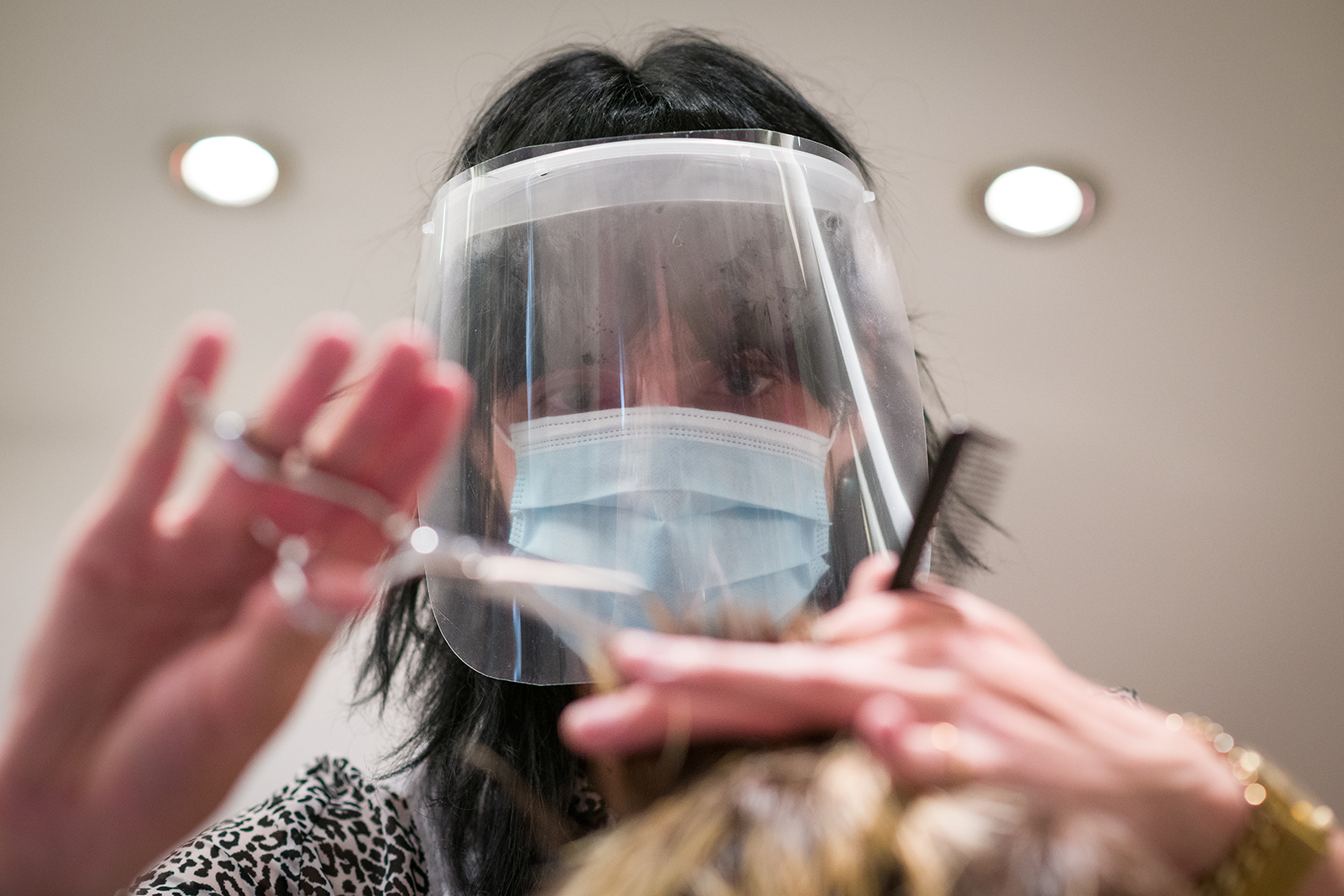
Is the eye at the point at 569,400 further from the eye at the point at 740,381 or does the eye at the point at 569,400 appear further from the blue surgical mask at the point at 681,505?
the eye at the point at 740,381

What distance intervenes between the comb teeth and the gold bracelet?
222 mm

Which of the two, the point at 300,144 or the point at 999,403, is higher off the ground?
the point at 300,144

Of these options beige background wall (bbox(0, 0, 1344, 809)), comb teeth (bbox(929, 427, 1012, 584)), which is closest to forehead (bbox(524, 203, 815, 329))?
comb teeth (bbox(929, 427, 1012, 584))

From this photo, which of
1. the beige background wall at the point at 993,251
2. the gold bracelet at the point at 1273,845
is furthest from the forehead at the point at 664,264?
the beige background wall at the point at 993,251

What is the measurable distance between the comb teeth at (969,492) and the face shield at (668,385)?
10cm

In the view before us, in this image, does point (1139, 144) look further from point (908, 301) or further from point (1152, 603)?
point (1152, 603)

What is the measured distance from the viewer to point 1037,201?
177 centimetres

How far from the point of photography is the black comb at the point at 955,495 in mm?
579

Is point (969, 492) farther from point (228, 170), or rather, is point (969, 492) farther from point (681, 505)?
point (228, 170)

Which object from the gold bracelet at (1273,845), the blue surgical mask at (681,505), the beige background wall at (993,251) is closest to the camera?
the gold bracelet at (1273,845)

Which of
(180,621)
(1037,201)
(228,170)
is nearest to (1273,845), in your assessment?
(180,621)

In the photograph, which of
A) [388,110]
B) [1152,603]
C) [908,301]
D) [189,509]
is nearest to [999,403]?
[908,301]

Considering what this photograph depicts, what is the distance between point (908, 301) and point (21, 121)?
147cm

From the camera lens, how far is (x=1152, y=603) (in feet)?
7.54
